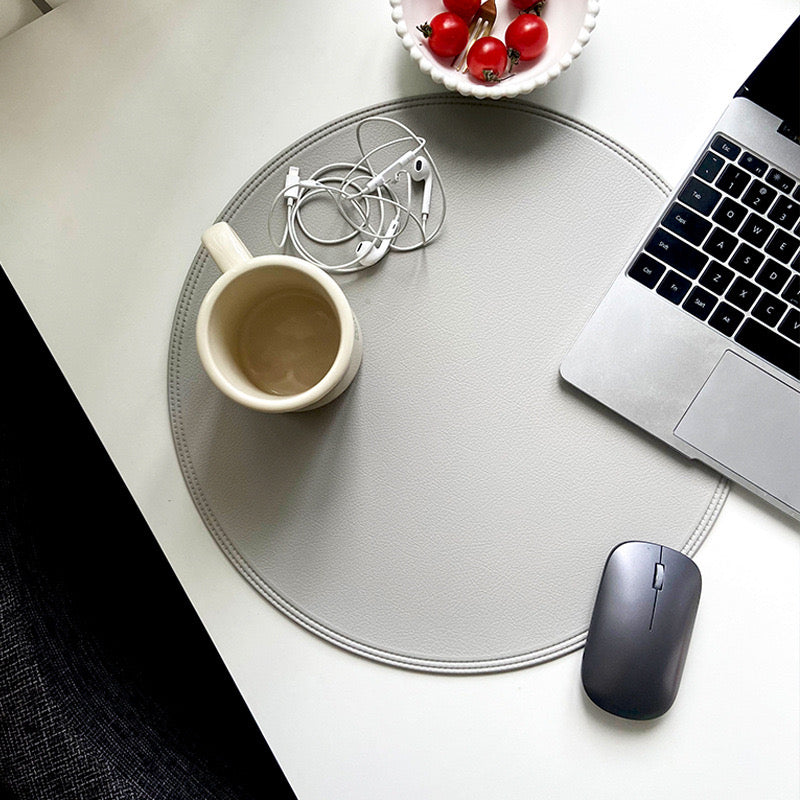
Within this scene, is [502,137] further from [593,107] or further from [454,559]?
[454,559]

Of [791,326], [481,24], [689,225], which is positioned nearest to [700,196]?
[689,225]

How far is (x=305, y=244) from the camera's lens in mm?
664

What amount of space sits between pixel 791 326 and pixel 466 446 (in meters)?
0.28

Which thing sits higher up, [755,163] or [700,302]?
[755,163]

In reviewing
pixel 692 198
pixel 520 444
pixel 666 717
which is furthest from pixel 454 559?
pixel 692 198

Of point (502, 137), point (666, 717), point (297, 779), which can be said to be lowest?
point (297, 779)

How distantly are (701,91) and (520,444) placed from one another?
13.4 inches

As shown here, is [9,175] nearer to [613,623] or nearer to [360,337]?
[360,337]

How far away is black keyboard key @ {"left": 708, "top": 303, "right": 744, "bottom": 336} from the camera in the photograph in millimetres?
635

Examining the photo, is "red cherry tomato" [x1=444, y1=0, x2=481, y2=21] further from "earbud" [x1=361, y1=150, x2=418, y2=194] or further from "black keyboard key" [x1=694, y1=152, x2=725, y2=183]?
"black keyboard key" [x1=694, y1=152, x2=725, y2=183]

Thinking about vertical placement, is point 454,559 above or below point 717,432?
below

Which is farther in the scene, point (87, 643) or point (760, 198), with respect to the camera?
point (87, 643)

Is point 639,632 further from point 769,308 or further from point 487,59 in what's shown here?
point 487,59

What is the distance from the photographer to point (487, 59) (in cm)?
62
